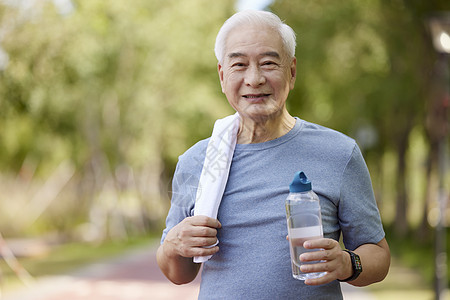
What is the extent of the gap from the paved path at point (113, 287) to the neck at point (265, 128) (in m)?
8.68

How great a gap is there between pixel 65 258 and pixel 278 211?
1671cm

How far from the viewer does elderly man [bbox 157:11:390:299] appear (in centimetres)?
222

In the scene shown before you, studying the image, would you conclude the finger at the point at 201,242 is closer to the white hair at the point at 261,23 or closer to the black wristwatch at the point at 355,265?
the black wristwatch at the point at 355,265

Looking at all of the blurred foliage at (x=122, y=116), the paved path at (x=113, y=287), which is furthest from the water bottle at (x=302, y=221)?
the blurred foliage at (x=122, y=116)

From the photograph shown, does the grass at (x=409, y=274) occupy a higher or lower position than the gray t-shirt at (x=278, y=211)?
lower

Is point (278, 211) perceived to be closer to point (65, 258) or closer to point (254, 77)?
point (254, 77)

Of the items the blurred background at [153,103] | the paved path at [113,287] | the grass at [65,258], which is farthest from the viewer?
the grass at [65,258]

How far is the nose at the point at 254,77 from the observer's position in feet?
7.36

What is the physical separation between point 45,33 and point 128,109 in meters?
12.5

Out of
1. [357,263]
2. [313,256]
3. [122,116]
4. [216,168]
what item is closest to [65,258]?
[122,116]

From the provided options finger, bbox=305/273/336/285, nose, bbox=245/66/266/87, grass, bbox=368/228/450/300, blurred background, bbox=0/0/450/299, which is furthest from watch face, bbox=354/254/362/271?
grass, bbox=368/228/450/300

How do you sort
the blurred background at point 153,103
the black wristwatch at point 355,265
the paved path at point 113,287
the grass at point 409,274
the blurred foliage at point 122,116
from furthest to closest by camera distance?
the blurred foliage at point 122,116, the blurred background at point 153,103, the paved path at point 113,287, the grass at point 409,274, the black wristwatch at point 355,265

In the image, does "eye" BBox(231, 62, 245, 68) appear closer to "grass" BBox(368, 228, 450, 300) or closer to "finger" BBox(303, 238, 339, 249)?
"finger" BBox(303, 238, 339, 249)

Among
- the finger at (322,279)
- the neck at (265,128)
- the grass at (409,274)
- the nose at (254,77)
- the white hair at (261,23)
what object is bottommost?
the grass at (409,274)
